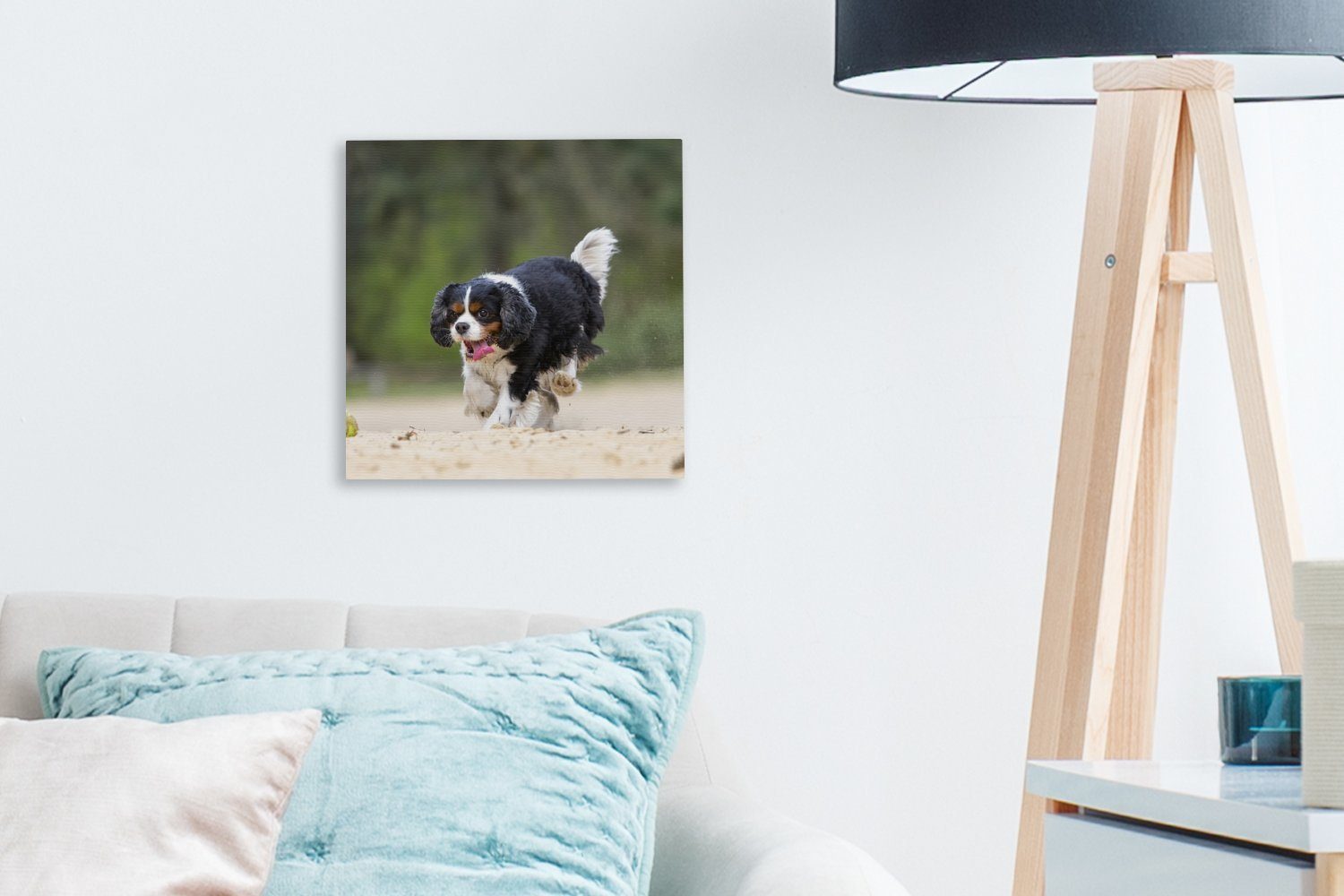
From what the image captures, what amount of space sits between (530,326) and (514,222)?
0.15m

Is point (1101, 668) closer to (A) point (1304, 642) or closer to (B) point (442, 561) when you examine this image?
(A) point (1304, 642)

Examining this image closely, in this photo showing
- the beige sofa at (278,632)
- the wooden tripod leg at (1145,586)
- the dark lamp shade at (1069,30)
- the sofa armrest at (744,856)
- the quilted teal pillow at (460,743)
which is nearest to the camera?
the sofa armrest at (744,856)

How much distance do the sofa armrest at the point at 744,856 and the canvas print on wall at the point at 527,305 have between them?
2.25 ft

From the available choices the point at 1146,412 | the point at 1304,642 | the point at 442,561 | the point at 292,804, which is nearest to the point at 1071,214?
the point at 1146,412

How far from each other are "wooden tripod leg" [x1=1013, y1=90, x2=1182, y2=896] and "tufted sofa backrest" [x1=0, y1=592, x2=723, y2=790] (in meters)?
0.44

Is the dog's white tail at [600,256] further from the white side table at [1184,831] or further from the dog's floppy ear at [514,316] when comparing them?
the white side table at [1184,831]

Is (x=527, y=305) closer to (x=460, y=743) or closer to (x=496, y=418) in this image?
(x=496, y=418)

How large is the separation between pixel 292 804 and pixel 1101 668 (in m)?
0.92

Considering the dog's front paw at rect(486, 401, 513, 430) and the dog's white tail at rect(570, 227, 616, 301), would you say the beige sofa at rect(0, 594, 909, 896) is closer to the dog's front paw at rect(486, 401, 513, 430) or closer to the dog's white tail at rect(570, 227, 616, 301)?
the dog's front paw at rect(486, 401, 513, 430)

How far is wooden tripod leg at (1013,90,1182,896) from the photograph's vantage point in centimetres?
175

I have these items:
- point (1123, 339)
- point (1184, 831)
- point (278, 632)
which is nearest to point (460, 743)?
point (278, 632)

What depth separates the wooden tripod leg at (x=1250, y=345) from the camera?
5.65ft

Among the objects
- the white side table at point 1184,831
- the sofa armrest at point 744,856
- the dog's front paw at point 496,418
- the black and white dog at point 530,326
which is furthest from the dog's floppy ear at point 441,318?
the white side table at point 1184,831

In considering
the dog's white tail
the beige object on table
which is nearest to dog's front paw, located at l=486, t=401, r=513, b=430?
the dog's white tail
